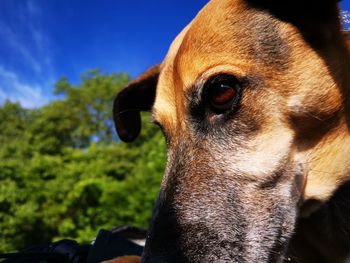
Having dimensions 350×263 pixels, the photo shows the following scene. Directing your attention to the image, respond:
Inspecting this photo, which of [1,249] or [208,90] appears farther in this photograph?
[1,249]

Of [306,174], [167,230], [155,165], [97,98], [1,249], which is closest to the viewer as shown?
[167,230]

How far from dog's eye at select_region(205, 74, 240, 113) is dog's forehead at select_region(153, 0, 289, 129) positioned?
0.09m

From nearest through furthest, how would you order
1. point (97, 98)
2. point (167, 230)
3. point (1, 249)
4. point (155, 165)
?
1. point (167, 230)
2. point (155, 165)
3. point (1, 249)
4. point (97, 98)

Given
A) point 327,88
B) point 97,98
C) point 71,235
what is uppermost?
point 97,98

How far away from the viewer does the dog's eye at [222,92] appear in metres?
2.33

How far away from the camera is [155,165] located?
8.81 meters

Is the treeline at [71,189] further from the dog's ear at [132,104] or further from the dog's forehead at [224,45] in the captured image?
the dog's forehead at [224,45]

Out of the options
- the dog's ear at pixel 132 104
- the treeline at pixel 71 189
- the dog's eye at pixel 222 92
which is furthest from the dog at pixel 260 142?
the treeline at pixel 71 189

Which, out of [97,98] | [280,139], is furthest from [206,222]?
[97,98]

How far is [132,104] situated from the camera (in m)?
3.78

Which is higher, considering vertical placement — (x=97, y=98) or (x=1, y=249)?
(x=97, y=98)

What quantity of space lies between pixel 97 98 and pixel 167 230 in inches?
1057

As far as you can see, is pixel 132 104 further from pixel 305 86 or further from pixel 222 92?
pixel 305 86

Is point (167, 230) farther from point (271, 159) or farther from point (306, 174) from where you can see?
point (306, 174)
